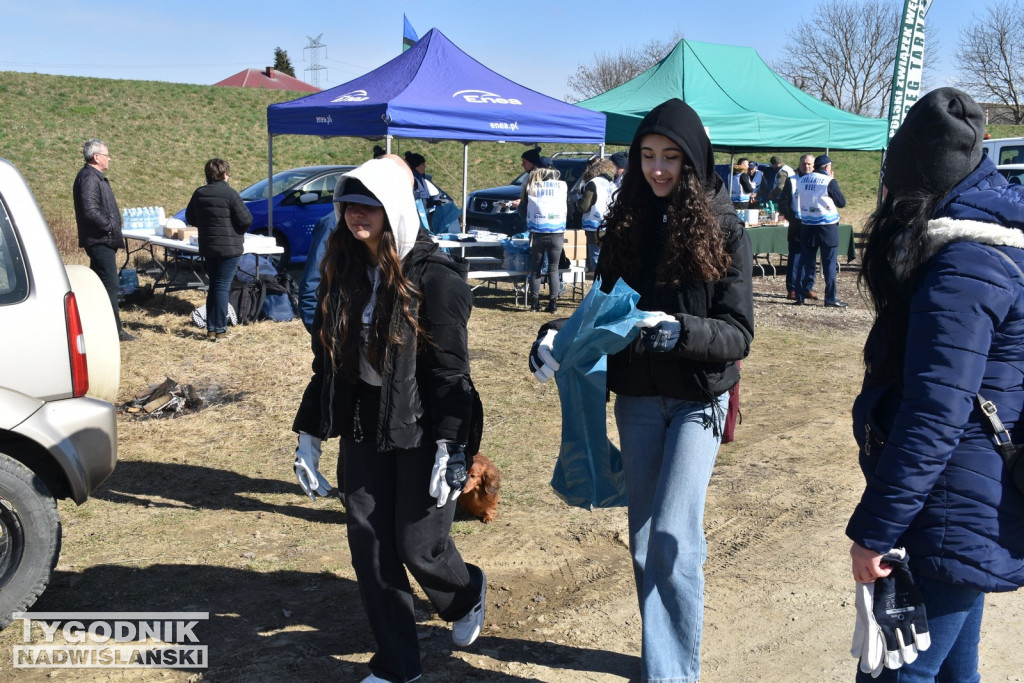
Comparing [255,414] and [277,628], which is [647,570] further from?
[255,414]

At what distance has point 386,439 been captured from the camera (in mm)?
3010

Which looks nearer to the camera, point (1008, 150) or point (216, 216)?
point (216, 216)

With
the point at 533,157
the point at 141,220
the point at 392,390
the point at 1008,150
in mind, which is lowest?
the point at 392,390

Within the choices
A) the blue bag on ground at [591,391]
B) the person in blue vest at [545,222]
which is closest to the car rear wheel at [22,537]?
the blue bag on ground at [591,391]

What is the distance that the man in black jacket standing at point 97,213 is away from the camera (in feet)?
29.2

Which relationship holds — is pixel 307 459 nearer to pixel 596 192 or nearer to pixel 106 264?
pixel 106 264

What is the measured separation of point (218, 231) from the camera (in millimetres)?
9586

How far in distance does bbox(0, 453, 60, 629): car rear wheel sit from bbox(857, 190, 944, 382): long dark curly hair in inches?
127

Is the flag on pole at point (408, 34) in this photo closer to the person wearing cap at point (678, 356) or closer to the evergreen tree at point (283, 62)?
the person wearing cap at point (678, 356)

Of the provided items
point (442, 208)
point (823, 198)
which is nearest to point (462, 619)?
point (442, 208)

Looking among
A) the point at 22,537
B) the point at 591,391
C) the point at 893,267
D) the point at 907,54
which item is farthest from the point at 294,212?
the point at 893,267

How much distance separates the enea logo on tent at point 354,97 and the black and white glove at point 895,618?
31.6 ft

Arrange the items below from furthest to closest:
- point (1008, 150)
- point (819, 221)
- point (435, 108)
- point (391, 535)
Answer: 1. point (1008, 150)
2. point (819, 221)
3. point (435, 108)
4. point (391, 535)

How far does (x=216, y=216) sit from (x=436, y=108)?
2.87m
